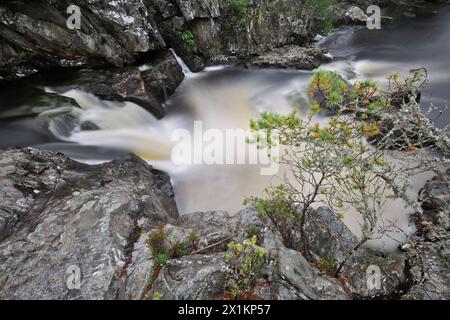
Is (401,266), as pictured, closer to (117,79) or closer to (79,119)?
(79,119)

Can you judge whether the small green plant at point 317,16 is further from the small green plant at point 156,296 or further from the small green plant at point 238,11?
the small green plant at point 156,296

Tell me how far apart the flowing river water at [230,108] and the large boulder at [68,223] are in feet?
4.01

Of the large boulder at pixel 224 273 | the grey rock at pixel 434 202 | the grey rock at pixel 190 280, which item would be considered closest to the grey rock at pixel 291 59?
the grey rock at pixel 434 202

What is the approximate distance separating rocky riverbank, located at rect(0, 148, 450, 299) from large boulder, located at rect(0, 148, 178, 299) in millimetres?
15

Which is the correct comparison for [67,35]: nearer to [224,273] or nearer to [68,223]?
[68,223]

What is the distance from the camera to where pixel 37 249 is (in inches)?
180

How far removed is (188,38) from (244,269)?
31.7ft

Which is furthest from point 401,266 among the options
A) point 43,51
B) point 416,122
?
point 43,51

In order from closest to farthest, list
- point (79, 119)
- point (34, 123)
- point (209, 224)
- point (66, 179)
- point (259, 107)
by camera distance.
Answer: point (209, 224)
point (66, 179)
point (34, 123)
point (79, 119)
point (259, 107)

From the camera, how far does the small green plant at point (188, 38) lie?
11523 mm

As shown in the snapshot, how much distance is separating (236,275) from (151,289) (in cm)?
106

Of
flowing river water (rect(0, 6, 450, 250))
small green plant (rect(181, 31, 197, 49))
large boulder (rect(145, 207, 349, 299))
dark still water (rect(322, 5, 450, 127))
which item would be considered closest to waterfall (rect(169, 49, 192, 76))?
flowing river water (rect(0, 6, 450, 250))

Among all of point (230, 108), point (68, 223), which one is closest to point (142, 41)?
point (230, 108)

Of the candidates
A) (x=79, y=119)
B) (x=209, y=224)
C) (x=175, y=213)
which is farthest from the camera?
(x=79, y=119)
